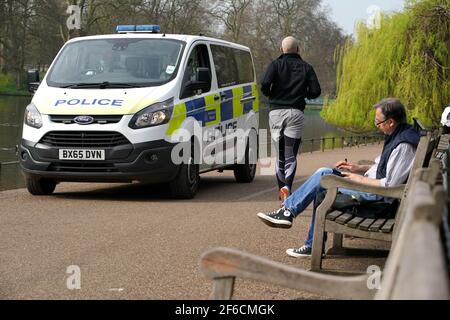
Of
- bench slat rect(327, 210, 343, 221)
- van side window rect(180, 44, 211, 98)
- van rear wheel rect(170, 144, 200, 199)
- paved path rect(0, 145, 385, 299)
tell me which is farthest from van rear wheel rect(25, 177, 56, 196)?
bench slat rect(327, 210, 343, 221)

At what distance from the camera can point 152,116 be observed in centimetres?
943

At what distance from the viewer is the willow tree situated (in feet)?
99.2

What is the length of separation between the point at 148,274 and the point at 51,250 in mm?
1286

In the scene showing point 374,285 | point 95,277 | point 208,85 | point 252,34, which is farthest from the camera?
point 252,34

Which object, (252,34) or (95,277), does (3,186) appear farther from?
(252,34)

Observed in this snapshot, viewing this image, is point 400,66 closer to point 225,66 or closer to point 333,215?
point 225,66

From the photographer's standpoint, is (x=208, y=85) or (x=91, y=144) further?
(x=208, y=85)

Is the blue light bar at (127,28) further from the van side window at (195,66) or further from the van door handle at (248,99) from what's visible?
the van door handle at (248,99)

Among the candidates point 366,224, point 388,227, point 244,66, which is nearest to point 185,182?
point 244,66

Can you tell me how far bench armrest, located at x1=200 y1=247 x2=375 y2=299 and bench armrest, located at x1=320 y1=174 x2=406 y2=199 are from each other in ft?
8.54

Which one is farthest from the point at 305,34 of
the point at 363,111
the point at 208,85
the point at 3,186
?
the point at 208,85

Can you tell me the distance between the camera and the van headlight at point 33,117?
962 cm
